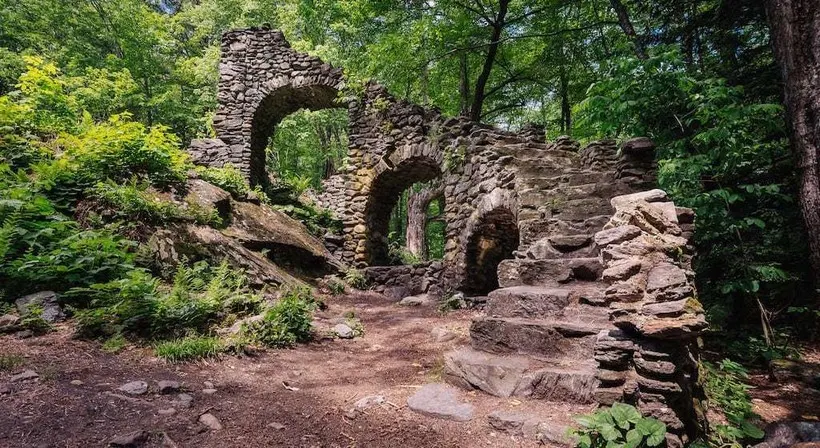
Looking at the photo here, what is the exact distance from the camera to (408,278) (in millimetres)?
9062

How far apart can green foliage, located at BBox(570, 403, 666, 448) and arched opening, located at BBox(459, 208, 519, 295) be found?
17.1ft

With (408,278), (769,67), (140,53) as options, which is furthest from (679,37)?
(140,53)

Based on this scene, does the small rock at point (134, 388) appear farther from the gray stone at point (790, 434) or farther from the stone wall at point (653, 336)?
the gray stone at point (790, 434)

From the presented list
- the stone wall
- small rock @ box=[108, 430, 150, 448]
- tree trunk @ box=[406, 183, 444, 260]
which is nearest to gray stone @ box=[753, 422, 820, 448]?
the stone wall

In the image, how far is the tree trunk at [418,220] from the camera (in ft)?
52.1

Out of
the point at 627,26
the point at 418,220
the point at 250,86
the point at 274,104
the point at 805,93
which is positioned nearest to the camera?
the point at 805,93

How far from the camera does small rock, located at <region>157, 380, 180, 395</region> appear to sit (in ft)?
8.93

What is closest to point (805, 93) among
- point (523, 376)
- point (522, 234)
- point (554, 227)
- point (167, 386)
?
point (554, 227)

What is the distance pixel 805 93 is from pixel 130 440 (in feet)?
22.5

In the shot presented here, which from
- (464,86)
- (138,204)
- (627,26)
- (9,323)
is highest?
(464,86)

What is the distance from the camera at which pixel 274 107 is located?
40.6 ft

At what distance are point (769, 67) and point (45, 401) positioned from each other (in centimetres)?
875

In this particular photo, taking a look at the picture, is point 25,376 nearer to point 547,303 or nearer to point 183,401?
point 183,401

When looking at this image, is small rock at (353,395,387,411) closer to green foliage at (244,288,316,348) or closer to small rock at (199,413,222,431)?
small rock at (199,413,222,431)
